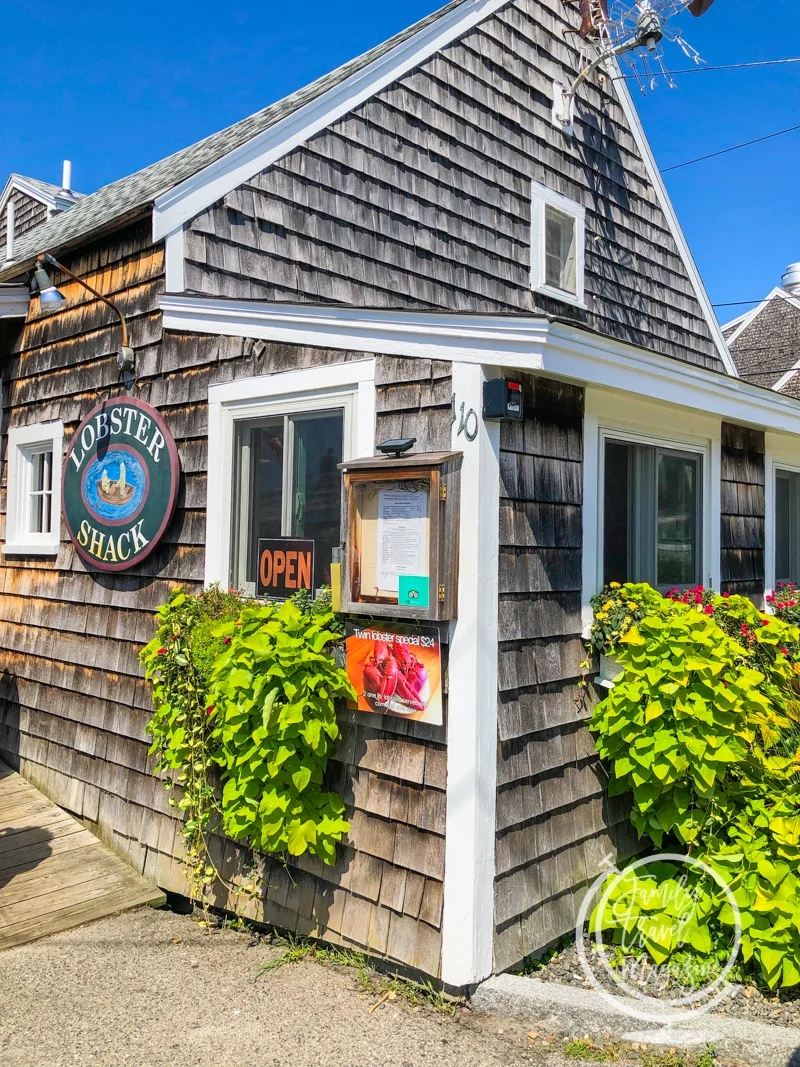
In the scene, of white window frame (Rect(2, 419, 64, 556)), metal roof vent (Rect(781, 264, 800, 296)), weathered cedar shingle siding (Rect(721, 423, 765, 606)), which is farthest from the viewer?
metal roof vent (Rect(781, 264, 800, 296))

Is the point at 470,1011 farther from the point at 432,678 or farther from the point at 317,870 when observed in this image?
the point at 432,678

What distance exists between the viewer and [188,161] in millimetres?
6863

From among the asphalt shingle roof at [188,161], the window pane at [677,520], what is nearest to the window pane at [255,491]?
the asphalt shingle roof at [188,161]

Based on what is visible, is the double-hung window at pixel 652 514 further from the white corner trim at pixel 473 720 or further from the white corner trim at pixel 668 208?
the white corner trim at pixel 668 208

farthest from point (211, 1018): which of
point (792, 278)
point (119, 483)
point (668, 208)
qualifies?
point (792, 278)

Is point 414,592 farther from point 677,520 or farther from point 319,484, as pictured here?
point 677,520

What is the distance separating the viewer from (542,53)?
803 cm

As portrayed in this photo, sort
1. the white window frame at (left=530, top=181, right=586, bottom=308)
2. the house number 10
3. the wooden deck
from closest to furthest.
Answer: the house number 10
the wooden deck
the white window frame at (left=530, top=181, right=586, bottom=308)

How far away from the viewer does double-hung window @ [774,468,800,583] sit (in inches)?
259

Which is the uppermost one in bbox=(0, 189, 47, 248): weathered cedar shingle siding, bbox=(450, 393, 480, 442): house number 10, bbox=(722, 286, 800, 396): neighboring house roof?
bbox=(0, 189, 47, 248): weathered cedar shingle siding

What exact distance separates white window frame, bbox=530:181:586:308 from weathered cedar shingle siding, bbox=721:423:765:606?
2690 mm

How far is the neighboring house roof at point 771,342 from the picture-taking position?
16081 mm

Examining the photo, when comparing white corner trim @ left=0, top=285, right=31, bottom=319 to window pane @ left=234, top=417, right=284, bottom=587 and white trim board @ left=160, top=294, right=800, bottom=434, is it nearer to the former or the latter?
white trim board @ left=160, top=294, right=800, bottom=434

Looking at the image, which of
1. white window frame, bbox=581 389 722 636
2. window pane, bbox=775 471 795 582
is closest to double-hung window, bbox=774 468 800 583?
window pane, bbox=775 471 795 582
